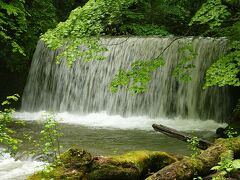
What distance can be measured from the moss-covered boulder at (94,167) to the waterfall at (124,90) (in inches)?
282

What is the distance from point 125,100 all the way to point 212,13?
7753mm

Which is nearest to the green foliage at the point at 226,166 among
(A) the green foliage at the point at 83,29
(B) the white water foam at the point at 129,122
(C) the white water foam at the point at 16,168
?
(C) the white water foam at the point at 16,168

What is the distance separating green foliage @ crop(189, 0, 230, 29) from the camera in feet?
26.6

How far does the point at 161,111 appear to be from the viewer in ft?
48.1

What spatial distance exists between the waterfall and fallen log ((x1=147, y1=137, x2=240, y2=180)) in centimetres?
661

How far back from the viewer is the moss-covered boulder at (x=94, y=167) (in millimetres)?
5714

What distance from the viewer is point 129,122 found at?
1405cm

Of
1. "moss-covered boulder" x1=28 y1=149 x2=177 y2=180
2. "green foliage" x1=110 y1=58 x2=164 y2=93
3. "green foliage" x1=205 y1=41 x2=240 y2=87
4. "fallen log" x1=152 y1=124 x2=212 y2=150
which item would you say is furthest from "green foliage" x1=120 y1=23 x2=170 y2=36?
"moss-covered boulder" x1=28 y1=149 x2=177 y2=180

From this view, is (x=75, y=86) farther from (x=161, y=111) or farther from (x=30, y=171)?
(x=30, y=171)

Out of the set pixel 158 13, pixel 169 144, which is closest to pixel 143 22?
pixel 158 13

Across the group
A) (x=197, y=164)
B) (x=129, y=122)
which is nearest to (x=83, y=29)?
(x=197, y=164)

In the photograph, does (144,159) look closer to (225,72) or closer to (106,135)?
(225,72)

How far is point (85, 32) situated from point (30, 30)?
9.89m

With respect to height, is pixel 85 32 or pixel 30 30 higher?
pixel 30 30
